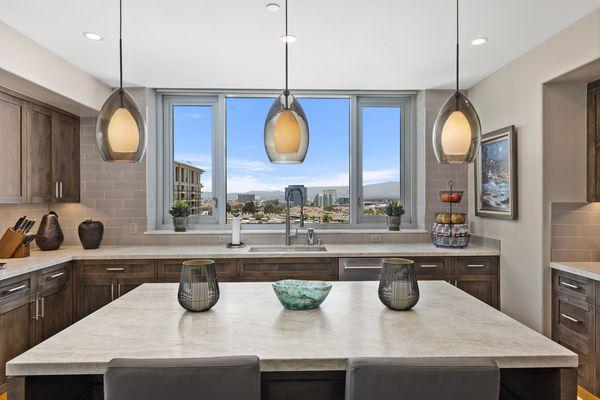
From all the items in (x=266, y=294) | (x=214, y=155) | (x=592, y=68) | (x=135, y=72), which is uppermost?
(x=135, y=72)

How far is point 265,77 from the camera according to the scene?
3.84 metres

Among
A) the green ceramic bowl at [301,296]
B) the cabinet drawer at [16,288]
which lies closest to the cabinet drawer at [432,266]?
the green ceramic bowl at [301,296]

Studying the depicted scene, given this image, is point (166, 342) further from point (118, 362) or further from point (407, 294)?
point (407, 294)

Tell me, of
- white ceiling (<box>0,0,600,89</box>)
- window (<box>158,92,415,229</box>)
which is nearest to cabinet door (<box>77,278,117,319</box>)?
window (<box>158,92,415,229</box>)

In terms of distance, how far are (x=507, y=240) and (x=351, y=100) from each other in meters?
2.12

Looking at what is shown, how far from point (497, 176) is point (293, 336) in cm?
290

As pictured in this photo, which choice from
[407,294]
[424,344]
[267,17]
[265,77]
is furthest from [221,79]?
[424,344]

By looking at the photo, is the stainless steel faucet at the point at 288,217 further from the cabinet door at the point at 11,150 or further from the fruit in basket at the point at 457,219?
the cabinet door at the point at 11,150

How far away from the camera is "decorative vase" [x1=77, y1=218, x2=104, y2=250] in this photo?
12.5ft

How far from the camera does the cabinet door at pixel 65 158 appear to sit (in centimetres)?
375

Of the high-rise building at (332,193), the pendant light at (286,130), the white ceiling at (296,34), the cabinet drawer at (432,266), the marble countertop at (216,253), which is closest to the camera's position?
the pendant light at (286,130)

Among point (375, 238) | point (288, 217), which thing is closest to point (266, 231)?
point (288, 217)

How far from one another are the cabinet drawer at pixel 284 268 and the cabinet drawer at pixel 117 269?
0.80 metres

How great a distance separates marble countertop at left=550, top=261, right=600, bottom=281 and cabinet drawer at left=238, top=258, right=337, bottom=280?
1715mm
